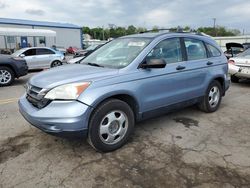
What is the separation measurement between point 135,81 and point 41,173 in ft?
5.92

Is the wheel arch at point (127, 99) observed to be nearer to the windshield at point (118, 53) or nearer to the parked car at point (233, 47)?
the windshield at point (118, 53)

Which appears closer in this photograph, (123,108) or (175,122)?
(123,108)

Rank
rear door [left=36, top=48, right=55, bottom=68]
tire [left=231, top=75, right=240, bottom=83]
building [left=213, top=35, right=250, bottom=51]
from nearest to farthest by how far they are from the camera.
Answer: tire [left=231, top=75, right=240, bottom=83] → rear door [left=36, top=48, right=55, bottom=68] → building [left=213, top=35, right=250, bottom=51]

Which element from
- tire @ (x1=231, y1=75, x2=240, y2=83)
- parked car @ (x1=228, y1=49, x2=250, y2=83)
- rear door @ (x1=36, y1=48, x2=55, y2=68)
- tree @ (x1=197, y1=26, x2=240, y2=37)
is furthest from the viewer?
tree @ (x1=197, y1=26, x2=240, y2=37)

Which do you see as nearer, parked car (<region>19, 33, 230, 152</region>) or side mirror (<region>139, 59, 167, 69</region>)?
parked car (<region>19, 33, 230, 152</region>)

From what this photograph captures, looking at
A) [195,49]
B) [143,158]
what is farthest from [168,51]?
[143,158]

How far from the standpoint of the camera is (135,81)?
3.86m

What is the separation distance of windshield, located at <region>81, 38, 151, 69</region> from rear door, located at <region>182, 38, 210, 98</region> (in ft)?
3.38

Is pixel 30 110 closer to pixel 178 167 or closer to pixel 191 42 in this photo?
pixel 178 167

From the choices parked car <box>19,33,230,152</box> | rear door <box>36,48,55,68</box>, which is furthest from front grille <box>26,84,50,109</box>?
rear door <box>36,48,55,68</box>

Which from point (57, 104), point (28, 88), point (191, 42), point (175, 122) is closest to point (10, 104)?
Answer: point (28, 88)

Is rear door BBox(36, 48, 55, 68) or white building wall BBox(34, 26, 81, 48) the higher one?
white building wall BBox(34, 26, 81, 48)

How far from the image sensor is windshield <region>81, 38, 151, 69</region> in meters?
4.12

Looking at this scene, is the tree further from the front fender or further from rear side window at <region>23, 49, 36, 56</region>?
the front fender
